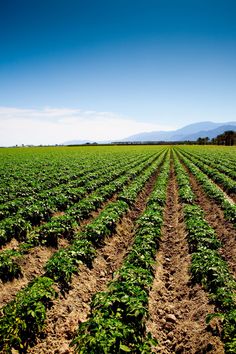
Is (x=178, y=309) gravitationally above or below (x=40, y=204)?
below

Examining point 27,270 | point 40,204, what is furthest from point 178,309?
point 40,204

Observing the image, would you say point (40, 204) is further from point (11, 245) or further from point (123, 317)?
point (123, 317)

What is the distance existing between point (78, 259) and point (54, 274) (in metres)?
1.43

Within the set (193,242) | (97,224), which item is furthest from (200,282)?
(97,224)

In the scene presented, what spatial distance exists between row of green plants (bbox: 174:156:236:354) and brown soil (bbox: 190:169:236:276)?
0.55 m

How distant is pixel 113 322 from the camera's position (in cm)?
525

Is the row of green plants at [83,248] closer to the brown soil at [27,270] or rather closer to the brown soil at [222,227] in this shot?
the brown soil at [27,270]

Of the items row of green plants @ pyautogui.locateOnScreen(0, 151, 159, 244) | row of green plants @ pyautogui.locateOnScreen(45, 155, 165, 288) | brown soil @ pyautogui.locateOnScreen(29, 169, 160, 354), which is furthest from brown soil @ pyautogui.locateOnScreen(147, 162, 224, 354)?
row of green plants @ pyautogui.locateOnScreen(0, 151, 159, 244)

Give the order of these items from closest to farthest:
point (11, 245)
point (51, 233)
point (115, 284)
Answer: point (115, 284) → point (11, 245) → point (51, 233)

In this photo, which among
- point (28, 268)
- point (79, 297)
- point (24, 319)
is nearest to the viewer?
point (24, 319)

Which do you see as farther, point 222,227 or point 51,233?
point 222,227

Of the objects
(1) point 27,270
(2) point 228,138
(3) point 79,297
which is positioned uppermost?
(2) point 228,138

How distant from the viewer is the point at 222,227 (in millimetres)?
12602

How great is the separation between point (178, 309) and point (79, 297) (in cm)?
276
